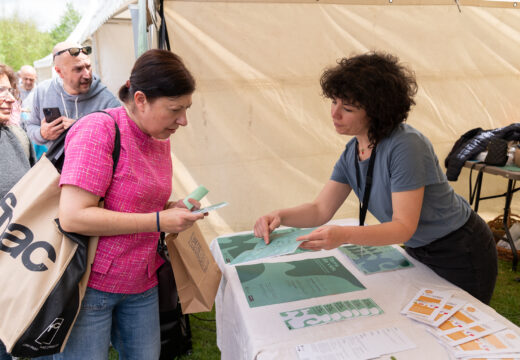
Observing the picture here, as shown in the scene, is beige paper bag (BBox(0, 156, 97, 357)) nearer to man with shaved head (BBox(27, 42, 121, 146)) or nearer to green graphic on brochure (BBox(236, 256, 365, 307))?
green graphic on brochure (BBox(236, 256, 365, 307))

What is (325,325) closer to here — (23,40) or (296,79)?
(296,79)

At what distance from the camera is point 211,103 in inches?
113

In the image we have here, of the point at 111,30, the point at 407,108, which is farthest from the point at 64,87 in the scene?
the point at 111,30

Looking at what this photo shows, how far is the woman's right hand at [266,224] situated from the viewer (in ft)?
4.53

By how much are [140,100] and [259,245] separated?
679 mm

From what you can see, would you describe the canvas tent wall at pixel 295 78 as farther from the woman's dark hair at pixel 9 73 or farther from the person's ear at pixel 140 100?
the person's ear at pixel 140 100

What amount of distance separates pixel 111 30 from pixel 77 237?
16.8 feet

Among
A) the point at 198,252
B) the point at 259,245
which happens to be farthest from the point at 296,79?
the point at 198,252

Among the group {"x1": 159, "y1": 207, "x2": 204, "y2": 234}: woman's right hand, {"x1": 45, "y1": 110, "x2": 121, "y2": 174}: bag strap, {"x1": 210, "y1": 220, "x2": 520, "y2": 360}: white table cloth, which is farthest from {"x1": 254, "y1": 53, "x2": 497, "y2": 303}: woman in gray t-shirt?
{"x1": 45, "y1": 110, "x2": 121, "y2": 174}: bag strap

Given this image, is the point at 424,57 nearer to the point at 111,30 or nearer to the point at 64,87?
the point at 64,87

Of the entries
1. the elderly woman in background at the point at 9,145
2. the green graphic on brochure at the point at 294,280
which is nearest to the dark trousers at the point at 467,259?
the green graphic on brochure at the point at 294,280

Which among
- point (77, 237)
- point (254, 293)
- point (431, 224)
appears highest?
point (77, 237)

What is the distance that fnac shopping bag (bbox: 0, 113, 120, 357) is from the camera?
3.04ft

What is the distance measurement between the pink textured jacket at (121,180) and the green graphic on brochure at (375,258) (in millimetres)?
807
